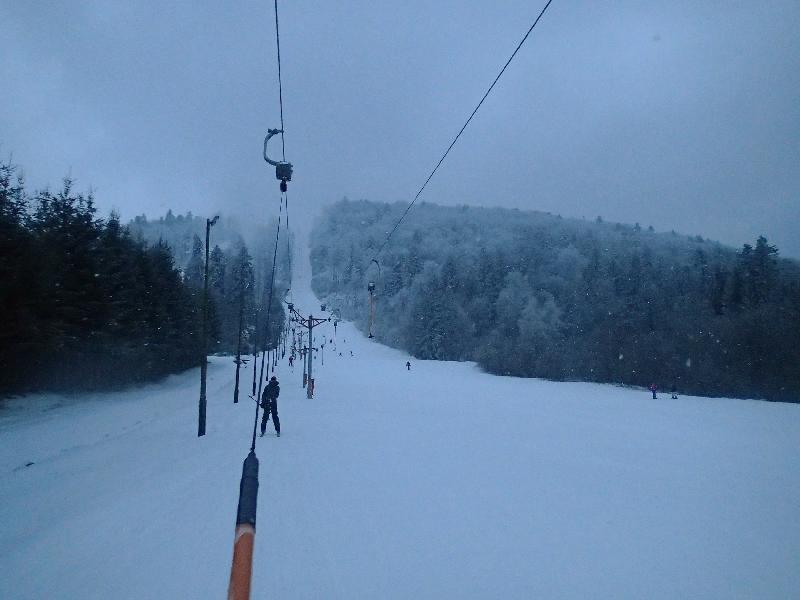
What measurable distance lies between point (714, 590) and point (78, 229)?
→ 3896cm

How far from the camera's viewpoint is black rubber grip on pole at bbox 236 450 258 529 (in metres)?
2.02

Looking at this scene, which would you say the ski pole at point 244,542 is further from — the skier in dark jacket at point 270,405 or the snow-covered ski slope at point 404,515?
the skier in dark jacket at point 270,405

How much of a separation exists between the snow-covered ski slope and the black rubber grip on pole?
3512 millimetres

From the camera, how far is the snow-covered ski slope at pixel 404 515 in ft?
18.1

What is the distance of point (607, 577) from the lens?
232 inches

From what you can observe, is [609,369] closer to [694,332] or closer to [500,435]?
[694,332]

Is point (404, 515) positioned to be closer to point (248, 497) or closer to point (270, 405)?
point (248, 497)

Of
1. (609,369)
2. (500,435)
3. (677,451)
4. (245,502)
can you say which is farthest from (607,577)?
(609,369)

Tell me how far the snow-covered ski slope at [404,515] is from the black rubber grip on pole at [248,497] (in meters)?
3.51

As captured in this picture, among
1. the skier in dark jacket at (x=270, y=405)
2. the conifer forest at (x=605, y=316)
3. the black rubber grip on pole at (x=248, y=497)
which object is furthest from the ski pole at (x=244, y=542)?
the conifer forest at (x=605, y=316)

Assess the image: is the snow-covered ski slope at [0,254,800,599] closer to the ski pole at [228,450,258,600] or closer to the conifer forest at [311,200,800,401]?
the ski pole at [228,450,258,600]

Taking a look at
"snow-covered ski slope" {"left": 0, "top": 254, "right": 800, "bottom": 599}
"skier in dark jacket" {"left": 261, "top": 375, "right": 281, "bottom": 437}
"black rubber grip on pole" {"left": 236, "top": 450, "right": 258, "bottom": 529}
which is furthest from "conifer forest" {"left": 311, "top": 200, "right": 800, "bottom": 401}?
"black rubber grip on pole" {"left": 236, "top": 450, "right": 258, "bottom": 529}

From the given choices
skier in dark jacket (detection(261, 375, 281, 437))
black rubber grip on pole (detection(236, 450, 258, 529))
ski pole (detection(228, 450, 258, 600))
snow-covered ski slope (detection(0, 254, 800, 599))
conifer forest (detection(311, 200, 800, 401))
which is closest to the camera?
ski pole (detection(228, 450, 258, 600))

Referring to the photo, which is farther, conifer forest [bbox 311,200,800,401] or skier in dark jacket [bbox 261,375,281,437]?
conifer forest [bbox 311,200,800,401]
